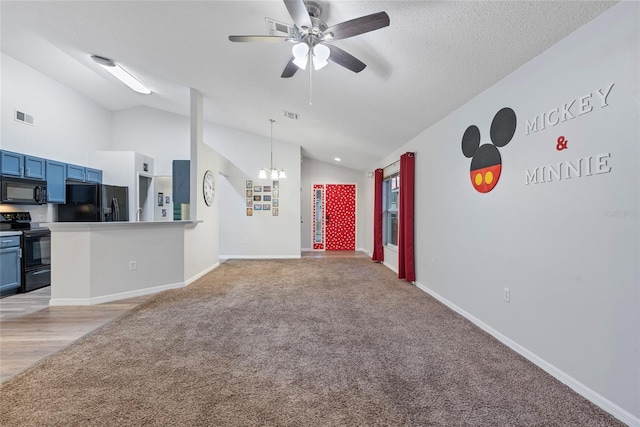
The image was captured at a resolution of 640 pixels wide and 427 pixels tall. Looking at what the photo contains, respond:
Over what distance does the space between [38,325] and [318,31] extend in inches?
158

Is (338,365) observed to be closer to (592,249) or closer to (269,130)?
(592,249)

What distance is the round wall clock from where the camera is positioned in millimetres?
5250

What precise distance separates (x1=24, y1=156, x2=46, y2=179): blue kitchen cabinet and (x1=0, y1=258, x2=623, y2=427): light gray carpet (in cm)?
333

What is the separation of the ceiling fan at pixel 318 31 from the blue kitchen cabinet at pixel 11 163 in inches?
175

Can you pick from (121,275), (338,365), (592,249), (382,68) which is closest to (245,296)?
(121,275)

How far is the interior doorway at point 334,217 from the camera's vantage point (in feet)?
28.6

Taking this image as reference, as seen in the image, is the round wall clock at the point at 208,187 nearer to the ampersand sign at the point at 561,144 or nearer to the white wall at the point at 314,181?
the white wall at the point at 314,181

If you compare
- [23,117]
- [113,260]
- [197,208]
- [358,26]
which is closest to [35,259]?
[113,260]

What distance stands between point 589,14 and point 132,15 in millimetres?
3913

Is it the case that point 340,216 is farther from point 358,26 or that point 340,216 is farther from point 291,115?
point 358,26

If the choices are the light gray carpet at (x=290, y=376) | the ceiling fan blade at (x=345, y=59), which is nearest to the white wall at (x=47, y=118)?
the light gray carpet at (x=290, y=376)

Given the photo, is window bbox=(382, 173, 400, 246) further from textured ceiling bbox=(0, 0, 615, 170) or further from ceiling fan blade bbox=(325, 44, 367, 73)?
ceiling fan blade bbox=(325, 44, 367, 73)

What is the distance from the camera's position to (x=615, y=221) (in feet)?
5.55

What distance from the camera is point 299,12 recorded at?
6.17ft
